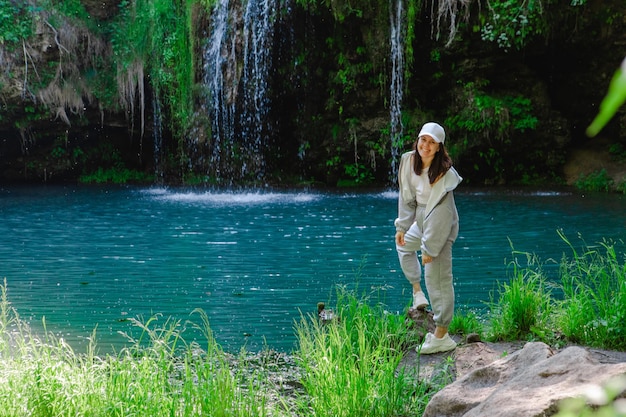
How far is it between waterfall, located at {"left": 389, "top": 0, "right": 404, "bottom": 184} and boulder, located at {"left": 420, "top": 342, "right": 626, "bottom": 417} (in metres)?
15.0

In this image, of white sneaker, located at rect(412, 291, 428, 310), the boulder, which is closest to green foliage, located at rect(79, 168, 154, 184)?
white sneaker, located at rect(412, 291, 428, 310)

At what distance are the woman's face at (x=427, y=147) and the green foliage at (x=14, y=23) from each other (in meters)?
16.6

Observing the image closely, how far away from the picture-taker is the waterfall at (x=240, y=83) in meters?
18.5

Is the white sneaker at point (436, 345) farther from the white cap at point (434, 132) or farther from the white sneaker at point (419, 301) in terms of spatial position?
the white cap at point (434, 132)

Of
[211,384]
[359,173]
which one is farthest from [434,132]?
[359,173]

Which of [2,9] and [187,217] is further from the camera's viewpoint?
[2,9]

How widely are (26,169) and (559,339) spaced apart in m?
20.9

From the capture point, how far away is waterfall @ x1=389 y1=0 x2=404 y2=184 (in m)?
17.5

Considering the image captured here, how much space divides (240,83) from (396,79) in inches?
173

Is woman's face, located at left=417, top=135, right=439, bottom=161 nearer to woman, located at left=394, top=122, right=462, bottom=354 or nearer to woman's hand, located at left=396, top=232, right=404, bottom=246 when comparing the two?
woman, located at left=394, top=122, right=462, bottom=354

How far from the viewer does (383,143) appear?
746 inches

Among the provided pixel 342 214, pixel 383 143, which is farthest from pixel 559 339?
pixel 383 143

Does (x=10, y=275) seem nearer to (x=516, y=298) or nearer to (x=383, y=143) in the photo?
(x=516, y=298)

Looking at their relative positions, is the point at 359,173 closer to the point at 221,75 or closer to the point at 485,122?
the point at 485,122
